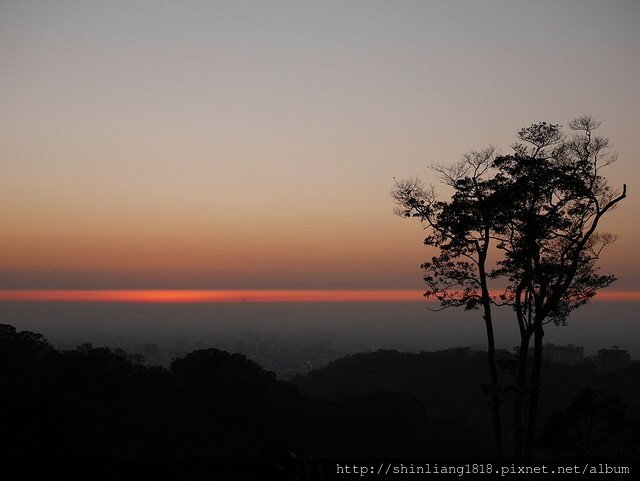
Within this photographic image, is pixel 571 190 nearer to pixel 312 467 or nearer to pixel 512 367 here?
pixel 512 367

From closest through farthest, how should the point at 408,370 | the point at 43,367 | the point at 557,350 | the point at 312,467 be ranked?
the point at 312,467 < the point at 43,367 < the point at 408,370 < the point at 557,350

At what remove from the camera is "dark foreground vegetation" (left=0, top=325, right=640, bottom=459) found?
Answer: 21.5m

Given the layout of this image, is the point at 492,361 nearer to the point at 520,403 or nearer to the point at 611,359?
the point at 520,403

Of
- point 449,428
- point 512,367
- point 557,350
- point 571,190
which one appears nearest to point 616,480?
point 512,367

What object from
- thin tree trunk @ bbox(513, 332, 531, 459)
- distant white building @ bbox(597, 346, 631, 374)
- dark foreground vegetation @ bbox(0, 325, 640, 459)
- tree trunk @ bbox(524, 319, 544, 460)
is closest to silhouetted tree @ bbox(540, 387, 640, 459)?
dark foreground vegetation @ bbox(0, 325, 640, 459)

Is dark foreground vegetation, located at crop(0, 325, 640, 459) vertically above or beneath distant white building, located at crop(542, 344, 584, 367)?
above

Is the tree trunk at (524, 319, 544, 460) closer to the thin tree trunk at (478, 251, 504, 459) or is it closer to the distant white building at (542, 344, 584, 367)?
the thin tree trunk at (478, 251, 504, 459)

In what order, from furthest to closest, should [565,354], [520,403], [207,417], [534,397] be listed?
[565,354], [207,417], [520,403], [534,397]

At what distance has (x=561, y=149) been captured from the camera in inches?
699

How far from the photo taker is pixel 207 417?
121 ft

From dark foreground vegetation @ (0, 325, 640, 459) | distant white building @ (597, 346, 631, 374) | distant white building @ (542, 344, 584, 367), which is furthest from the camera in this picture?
distant white building @ (542, 344, 584, 367)

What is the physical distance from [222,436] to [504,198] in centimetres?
2401

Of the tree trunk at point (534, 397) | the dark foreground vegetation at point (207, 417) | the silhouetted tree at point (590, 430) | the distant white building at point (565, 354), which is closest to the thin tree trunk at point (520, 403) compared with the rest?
the tree trunk at point (534, 397)

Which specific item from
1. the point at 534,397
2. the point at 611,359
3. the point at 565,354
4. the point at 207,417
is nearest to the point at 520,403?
the point at 534,397
